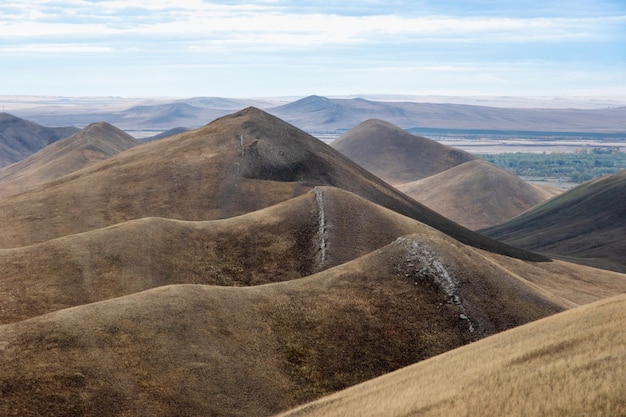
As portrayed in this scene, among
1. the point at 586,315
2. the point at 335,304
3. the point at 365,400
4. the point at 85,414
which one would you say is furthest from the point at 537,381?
the point at 335,304

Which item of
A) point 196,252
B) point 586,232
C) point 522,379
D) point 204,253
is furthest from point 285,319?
point 586,232

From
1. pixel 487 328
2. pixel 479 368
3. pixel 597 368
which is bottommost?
pixel 487 328

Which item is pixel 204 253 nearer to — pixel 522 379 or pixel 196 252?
pixel 196 252

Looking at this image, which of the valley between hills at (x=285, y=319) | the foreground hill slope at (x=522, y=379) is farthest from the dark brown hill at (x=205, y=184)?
the foreground hill slope at (x=522, y=379)

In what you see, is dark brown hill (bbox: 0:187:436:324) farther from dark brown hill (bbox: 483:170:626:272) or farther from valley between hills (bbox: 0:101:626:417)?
dark brown hill (bbox: 483:170:626:272)

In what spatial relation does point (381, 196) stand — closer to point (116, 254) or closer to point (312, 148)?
point (312, 148)

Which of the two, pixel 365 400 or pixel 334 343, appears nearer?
pixel 365 400
